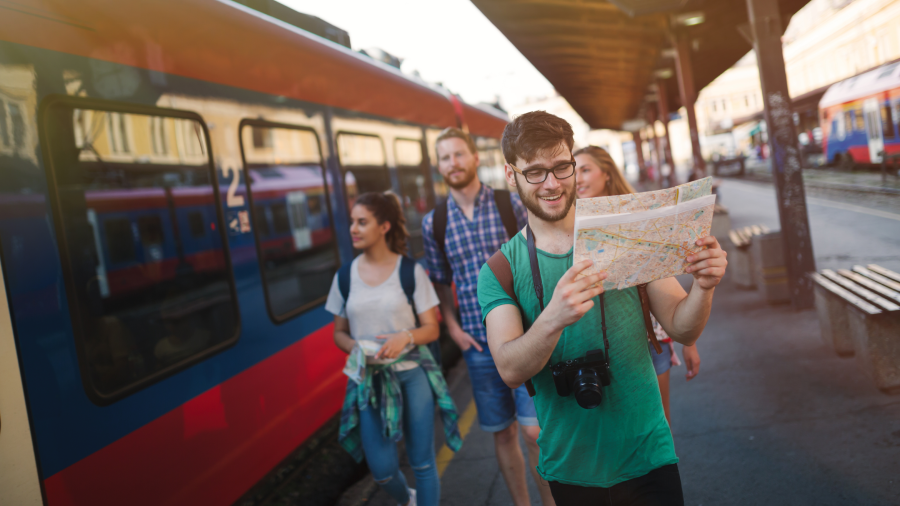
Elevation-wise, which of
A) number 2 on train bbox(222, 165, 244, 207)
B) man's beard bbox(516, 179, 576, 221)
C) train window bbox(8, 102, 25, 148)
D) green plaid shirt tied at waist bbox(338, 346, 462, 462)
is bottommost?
green plaid shirt tied at waist bbox(338, 346, 462, 462)

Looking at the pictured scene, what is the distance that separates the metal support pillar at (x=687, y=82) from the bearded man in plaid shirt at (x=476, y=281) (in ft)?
31.7

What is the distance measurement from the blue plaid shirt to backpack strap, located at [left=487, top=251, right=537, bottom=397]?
1.29m

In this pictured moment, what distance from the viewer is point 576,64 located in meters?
13.4

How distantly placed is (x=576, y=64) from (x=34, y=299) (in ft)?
40.8

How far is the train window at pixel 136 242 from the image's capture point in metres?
2.68

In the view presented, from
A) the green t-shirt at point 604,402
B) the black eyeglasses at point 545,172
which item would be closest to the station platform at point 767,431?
the green t-shirt at point 604,402

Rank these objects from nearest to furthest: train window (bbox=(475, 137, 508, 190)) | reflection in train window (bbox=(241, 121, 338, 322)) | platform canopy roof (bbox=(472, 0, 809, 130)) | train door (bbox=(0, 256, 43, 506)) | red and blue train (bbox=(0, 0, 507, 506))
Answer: train door (bbox=(0, 256, 43, 506)) → red and blue train (bbox=(0, 0, 507, 506)) → reflection in train window (bbox=(241, 121, 338, 322)) → platform canopy roof (bbox=(472, 0, 809, 130)) → train window (bbox=(475, 137, 508, 190))

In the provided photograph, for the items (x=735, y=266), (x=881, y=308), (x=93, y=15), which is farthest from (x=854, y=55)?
(x=93, y=15)

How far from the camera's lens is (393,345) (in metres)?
3.02

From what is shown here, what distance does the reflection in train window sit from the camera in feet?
13.3

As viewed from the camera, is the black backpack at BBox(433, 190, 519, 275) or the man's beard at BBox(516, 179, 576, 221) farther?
the black backpack at BBox(433, 190, 519, 275)

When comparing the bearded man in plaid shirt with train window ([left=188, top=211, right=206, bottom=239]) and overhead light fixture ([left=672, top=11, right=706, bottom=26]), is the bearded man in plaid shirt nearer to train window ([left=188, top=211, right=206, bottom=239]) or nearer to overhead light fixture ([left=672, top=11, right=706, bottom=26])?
train window ([left=188, top=211, right=206, bottom=239])

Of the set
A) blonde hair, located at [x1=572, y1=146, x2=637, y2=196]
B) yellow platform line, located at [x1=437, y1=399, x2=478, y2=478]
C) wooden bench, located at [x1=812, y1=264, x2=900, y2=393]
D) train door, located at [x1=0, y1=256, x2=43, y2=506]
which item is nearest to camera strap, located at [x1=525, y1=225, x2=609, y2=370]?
blonde hair, located at [x1=572, y1=146, x2=637, y2=196]

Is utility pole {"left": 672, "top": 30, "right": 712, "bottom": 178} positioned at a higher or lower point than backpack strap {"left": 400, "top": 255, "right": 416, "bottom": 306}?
higher
